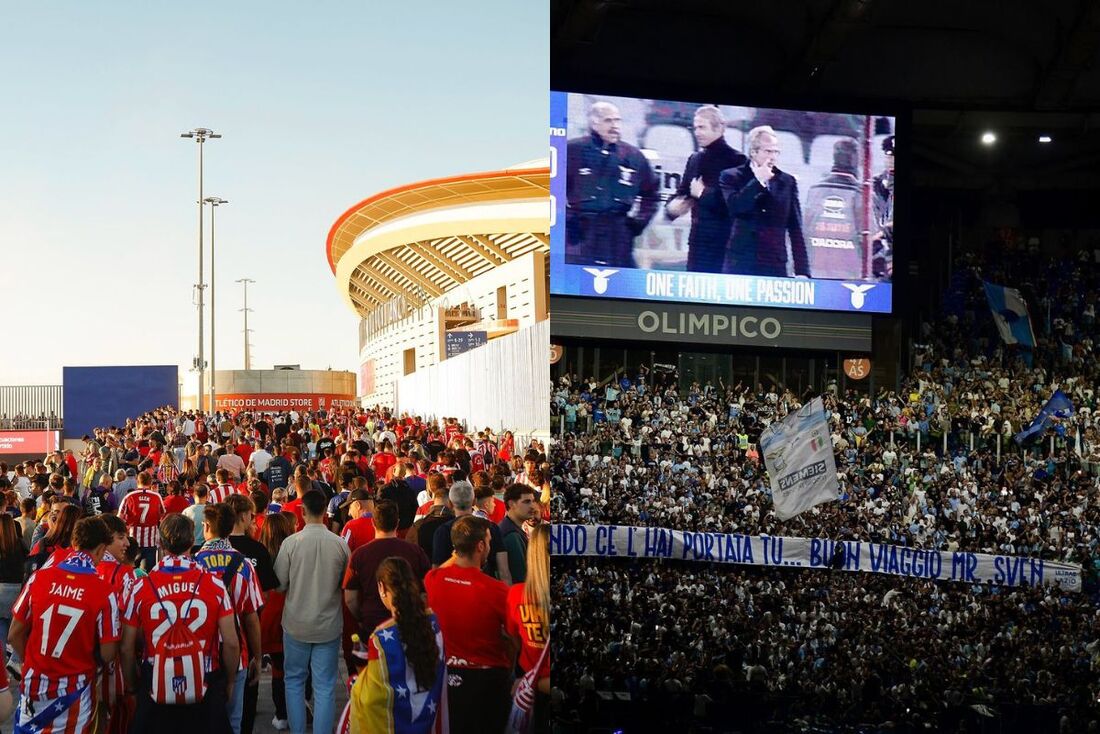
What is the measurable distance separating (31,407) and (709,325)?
12.1 metres

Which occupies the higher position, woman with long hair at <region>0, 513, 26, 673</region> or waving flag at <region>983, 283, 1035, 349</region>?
waving flag at <region>983, 283, 1035, 349</region>

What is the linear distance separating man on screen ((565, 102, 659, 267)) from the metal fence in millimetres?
9188

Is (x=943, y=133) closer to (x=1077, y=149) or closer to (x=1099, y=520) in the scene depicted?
(x=1077, y=149)

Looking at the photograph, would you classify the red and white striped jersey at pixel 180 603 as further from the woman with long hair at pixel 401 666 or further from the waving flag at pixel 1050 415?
the waving flag at pixel 1050 415

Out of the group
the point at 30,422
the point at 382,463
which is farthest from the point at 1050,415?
the point at 30,422

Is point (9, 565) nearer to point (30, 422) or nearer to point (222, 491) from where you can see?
point (222, 491)

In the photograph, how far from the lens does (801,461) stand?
1714cm

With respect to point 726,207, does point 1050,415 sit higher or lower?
lower

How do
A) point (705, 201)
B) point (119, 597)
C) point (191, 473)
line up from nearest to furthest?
point (119, 597)
point (191, 473)
point (705, 201)

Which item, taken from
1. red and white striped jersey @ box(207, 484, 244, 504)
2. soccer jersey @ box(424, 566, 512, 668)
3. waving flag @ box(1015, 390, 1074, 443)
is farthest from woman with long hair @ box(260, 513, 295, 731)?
waving flag @ box(1015, 390, 1074, 443)

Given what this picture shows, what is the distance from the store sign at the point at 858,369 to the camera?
23.5 meters

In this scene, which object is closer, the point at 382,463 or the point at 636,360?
the point at 382,463

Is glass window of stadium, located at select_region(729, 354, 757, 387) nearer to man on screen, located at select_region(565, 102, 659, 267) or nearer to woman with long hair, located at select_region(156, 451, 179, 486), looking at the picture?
man on screen, located at select_region(565, 102, 659, 267)

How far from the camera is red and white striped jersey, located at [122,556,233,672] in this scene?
3824mm
